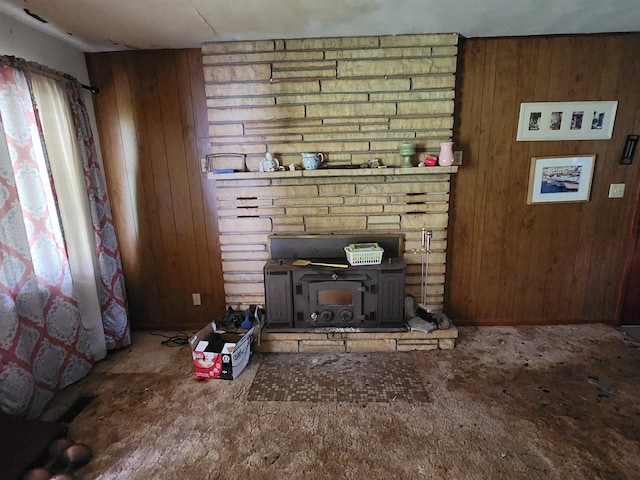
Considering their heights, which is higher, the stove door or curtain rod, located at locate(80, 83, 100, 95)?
curtain rod, located at locate(80, 83, 100, 95)

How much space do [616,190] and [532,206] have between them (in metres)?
0.64

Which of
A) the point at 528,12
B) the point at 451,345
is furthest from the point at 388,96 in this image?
the point at 451,345

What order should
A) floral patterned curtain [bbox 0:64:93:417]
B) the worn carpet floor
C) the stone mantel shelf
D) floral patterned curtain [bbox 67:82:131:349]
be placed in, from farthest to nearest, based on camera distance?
the stone mantel shelf → floral patterned curtain [bbox 67:82:131:349] → floral patterned curtain [bbox 0:64:93:417] → the worn carpet floor

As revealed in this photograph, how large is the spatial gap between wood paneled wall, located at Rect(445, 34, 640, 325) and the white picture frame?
5 centimetres

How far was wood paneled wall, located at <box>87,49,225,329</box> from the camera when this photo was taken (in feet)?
8.48

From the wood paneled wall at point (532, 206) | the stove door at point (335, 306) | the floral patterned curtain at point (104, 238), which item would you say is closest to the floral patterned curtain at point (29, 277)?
the floral patterned curtain at point (104, 238)

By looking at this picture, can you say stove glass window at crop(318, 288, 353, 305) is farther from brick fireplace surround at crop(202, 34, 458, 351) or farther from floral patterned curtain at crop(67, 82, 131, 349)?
floral patterned curtain at crop(67, 82, 131, 349)

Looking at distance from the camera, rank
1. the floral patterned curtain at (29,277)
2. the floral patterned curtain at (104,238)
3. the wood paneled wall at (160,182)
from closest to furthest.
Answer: the floral patterned curtain at (29,277), the floral patterned curtain at (104,238), the wood paneled wall at (160,182)

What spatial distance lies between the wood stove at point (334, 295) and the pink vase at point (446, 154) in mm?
783

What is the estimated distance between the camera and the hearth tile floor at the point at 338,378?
2.08 metres

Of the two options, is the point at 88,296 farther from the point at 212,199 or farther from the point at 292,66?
the point at 292,66

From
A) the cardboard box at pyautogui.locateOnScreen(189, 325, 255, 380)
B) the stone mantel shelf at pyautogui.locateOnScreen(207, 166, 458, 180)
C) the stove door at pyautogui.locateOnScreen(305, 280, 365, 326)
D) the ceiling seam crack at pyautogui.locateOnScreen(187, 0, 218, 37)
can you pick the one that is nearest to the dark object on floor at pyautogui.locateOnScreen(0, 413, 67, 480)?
the cardboard box at pyautogui.locateOnScreen(189, 325, 255, 380)

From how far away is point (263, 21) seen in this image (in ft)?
6.92

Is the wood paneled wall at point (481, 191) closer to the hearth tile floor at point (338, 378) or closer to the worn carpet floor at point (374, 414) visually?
the worn carpet floor at point (374, 414)
